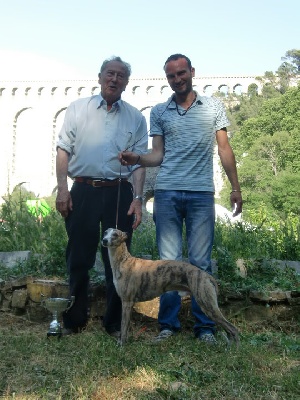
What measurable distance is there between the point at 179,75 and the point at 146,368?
6.82 ft

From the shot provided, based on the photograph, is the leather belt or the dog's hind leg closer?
the dog's hind leg

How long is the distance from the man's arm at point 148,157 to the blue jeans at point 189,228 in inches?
8.7

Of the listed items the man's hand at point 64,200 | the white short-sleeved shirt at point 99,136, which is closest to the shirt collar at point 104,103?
the white short-sleeved shirt at point 99,136

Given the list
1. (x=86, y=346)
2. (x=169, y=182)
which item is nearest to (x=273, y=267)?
(x=169, y=182)

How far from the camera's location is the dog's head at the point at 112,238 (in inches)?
172

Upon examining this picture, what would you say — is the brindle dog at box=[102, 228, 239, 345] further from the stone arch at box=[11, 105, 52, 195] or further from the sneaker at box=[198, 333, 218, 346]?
the stone arch at box=[11, 105, 52, 195]

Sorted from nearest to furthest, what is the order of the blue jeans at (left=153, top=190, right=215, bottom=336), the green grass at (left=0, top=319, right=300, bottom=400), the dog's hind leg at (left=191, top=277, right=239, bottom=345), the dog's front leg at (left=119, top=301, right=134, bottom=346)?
1. the green grass at (left=0, top=319, right=300, bottom=400)
2. the dog's hind leg at (left=191, top=277, right=239, bottom=345)
3. the dog's front leg at (left=119, top=301, right=134, bottom=346)
4. the blue jeans at (left=153, top=190, right=215, bottom=336)

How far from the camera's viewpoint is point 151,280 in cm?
434

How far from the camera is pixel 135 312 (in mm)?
5309

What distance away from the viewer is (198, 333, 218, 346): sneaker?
13.7 feet

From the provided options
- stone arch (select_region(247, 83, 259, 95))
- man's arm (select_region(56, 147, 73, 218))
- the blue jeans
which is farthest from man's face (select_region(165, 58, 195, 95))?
stone arch (select_region(247, 83, 259, 95))

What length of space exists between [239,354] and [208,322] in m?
0.65

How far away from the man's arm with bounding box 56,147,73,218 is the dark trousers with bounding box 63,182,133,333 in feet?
0.24

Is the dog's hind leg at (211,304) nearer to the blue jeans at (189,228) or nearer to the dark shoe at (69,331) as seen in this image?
the blue jeans at (189,228)
